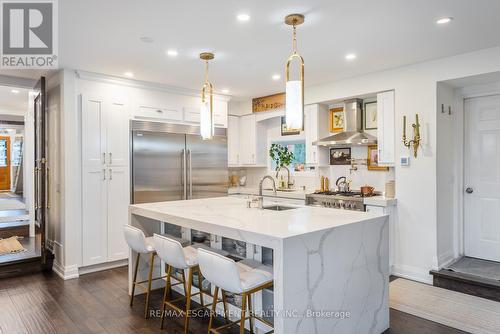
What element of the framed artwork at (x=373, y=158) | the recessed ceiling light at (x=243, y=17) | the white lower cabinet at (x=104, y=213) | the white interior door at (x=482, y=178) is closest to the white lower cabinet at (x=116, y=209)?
the white lower cabinet at (x=104, y=213)

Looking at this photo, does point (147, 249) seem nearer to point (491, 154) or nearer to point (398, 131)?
point (398, 131)

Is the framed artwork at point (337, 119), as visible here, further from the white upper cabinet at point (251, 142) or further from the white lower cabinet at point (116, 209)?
the white lower cabinet at point (116, 209)

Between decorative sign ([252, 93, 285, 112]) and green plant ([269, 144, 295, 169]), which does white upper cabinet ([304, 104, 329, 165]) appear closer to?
decorative sign ([252, 93, 285, 112])

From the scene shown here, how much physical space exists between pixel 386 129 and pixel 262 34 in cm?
215

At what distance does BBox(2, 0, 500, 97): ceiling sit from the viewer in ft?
8.31

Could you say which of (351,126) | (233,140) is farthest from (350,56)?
(233,140)

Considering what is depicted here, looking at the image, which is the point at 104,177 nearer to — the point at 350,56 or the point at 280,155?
the point at 280,155

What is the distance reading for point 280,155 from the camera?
5.93 m

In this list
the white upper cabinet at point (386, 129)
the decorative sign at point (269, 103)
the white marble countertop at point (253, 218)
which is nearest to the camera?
the white marble countertop at point (253, 218)

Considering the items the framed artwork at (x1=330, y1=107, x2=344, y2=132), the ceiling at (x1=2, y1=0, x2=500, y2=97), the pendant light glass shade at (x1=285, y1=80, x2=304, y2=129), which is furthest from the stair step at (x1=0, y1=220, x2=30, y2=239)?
the framed artwork at (x1=330, y1=107, x2=344, y2=132)

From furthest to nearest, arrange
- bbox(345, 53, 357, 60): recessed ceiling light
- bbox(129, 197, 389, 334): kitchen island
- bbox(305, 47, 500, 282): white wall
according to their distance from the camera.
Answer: bbox(305, 47, 500, 282): white wall
bbox(345, 53, 357, 60): recessed ceiling light
bbox(129, 197, 389, 334): kitchen island

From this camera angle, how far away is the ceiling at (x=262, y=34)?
2.53 meters

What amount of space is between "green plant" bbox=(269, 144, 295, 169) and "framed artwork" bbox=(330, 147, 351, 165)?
86 cm

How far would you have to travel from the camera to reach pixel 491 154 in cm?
404
